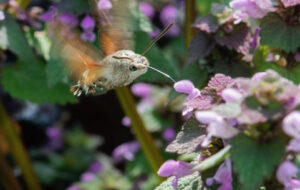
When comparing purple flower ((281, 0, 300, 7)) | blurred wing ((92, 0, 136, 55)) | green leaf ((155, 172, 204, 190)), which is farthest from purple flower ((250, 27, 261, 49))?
green leaf ((155, 172, 204, 190))

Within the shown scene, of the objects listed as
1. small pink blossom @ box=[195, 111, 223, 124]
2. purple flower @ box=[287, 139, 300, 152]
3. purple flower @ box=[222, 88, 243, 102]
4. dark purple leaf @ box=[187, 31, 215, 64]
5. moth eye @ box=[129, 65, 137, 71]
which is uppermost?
dark purple leaf @ box=[187, 31, 215, 64]

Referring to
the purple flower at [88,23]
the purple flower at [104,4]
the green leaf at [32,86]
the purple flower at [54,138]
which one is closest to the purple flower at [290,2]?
the purple flower at [104,4]

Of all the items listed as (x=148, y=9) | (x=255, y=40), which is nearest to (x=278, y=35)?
(x=255, y=40)

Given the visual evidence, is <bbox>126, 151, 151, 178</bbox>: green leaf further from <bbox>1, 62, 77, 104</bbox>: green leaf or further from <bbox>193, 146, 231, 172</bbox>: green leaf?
<bbox>193, 146, 231, 172</bbox>: green leaf

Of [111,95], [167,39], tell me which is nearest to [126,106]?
[111,95]

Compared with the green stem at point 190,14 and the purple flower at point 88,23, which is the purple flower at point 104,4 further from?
the green stem at point 190,14

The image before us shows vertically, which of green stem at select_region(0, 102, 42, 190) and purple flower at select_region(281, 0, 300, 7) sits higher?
green stem at select_region(0, 102, 42, 190)

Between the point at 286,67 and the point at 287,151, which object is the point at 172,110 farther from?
the point at 287,151
